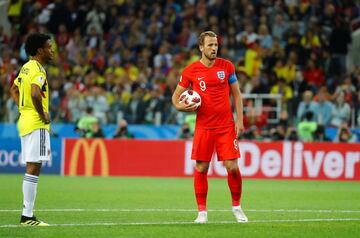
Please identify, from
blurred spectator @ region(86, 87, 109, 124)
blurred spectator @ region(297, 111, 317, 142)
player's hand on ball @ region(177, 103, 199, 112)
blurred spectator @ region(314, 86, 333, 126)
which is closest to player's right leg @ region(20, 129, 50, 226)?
player's hand on ball @ region(177, 103, 199, 112)

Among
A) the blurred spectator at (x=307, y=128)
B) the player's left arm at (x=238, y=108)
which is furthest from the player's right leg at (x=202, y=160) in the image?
the blurred spectator at (x=307, y=128)

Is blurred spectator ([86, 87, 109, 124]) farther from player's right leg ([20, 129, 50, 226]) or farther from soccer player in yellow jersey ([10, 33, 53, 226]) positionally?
player's right leg ([20, 129, 50, 226])

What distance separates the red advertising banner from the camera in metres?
24.3

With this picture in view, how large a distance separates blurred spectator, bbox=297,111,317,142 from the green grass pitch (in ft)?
7.74

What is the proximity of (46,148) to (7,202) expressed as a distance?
4197mm

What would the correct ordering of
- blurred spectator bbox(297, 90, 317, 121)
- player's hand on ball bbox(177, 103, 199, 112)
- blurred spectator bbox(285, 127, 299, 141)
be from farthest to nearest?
blurred spectator bbox(297, 90, 317, 121) → blurred spectator bbox(285, 127, 299, 141) → player's hand on ball bbox(177, 103, 199, 112)

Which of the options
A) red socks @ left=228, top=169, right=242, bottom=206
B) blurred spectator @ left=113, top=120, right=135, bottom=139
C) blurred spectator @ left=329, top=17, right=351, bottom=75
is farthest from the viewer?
blurred spectator @ left=329, top=17, right=351, bottom=75

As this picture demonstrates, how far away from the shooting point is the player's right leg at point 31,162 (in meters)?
11.7

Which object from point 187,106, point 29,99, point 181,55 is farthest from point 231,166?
point 181,55

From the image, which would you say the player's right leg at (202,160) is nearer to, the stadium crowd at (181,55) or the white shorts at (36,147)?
the white shorts at (36,147)

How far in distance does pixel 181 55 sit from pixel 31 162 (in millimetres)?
17585

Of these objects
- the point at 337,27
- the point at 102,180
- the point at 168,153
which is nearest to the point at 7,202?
the point at 102,180

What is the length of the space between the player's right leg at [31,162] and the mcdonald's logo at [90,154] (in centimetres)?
1378

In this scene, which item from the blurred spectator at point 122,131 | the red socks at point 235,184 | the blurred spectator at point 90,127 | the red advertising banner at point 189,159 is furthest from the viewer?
the blurred spectator at point 90,127
